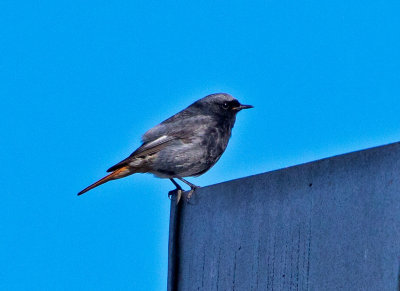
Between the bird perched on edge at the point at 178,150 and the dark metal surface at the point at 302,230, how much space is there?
2.85 metres

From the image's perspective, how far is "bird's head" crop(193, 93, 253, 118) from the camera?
866 cm

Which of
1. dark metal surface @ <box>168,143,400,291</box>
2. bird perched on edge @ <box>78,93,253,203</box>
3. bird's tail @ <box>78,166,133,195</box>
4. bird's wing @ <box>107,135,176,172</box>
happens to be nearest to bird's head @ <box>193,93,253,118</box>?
bird perched on edge @ <box>78,93,253,203</box>

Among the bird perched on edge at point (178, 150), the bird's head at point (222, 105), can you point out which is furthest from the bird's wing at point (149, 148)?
the bird's head at point (222, 105)

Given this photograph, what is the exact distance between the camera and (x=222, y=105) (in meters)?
8.70

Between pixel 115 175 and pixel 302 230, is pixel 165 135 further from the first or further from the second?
pixel 302 230

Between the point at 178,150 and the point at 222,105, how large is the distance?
1141 millimetres

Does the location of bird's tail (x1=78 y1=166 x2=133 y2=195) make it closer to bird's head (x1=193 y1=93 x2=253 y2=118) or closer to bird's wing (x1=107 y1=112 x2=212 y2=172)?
bird's wing (x1=107 y1=112 x2=212 y2=172)

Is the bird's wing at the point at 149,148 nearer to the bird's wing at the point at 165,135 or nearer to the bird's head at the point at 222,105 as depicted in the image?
the bird's wing at the point at 165,135

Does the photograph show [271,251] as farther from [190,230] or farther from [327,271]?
[190,230]

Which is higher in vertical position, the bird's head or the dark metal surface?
the bird's head

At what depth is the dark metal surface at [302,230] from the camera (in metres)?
3.58

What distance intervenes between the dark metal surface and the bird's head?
149 inches

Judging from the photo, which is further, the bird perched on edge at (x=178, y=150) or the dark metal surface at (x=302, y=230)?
the bird perched on edge at (x=178, y=150)

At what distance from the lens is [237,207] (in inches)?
177
